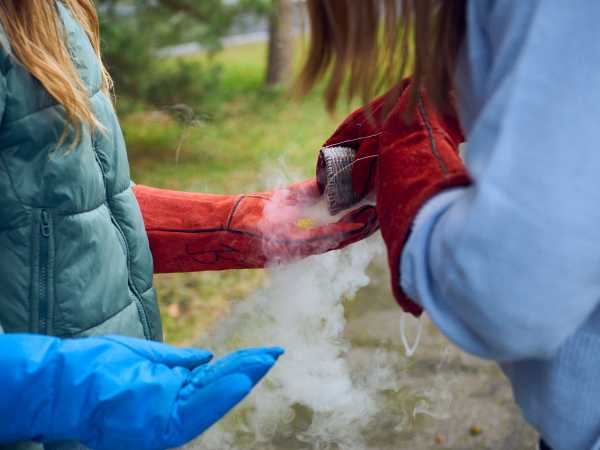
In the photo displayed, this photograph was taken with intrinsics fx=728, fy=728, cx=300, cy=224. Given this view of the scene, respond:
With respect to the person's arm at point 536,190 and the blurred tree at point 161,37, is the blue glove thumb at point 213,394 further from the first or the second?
the blurred tree at point 161,37

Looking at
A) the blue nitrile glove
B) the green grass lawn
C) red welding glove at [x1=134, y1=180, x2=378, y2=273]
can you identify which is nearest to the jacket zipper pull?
the blue nitrile glove

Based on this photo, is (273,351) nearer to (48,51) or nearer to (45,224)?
(45,224)

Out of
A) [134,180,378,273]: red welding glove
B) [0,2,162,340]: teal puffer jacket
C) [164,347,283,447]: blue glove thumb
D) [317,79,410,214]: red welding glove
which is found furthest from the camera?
[134,180,378,273]: red welding glove

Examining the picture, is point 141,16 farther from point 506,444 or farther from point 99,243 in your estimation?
point 99,243

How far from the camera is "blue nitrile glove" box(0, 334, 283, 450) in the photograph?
88 cm

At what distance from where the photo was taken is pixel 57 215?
112cm

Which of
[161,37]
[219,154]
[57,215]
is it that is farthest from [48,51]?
[219,154]

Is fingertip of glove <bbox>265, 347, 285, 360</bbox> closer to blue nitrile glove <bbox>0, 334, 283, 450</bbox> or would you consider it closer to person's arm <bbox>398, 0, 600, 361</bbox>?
blue nitrile glove <bbox>0, 334, 283, 450</bbox>

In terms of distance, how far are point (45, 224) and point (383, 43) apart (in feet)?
1.92

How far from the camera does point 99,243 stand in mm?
1183

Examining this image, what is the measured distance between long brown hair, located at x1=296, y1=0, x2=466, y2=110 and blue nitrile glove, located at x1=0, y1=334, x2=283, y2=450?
38 cm

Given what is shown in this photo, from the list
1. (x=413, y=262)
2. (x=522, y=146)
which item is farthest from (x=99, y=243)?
(x=522, y=146)

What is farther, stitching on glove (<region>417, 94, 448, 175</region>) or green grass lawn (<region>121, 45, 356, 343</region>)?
green grass lawn (<region>121, 45, 356, 343</region>)

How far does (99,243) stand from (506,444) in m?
1.86
